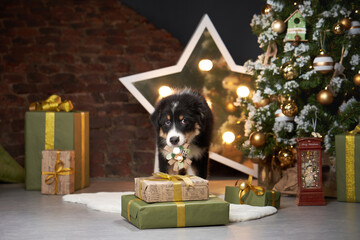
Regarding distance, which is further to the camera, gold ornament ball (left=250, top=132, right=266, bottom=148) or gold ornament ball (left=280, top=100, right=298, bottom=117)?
gold ornament ball (left=250, top=132, right=266, bottom=148)

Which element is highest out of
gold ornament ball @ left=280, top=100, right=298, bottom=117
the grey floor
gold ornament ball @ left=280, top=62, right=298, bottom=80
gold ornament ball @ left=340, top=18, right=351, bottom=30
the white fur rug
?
gold ornament ball @ left=340, top=18, right=351, bottom=30

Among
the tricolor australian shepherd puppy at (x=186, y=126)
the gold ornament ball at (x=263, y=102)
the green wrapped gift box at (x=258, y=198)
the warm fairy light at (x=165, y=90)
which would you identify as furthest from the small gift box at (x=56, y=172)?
the gold ornament ball at (x=263, y=102)

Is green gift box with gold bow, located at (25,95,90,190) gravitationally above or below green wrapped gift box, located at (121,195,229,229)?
above

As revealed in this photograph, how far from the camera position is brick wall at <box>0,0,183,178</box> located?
20.1 feet

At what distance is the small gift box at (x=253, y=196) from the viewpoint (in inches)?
155

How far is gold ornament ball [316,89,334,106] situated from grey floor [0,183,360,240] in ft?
2.82

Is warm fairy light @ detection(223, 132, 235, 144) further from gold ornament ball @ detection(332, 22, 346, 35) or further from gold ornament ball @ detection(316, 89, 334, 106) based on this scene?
gold ornament ball @ detection(332, 22, 346, 35)

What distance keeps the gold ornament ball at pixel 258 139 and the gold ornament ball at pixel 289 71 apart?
0.55 meters

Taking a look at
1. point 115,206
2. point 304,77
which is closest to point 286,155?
point 304,77

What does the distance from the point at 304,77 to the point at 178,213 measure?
6.58 ft

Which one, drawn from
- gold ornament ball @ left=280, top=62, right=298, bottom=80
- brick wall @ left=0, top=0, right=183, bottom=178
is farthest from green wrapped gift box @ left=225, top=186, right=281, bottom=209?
brick wall @ left=0, top=0, right=183, bottom=178

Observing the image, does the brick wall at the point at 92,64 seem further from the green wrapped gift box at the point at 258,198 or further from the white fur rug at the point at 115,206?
the green wrapped gift box at the point at 258,198

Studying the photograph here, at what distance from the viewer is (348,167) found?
4.40 m

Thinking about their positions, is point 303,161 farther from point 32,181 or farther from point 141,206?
point 32,181
